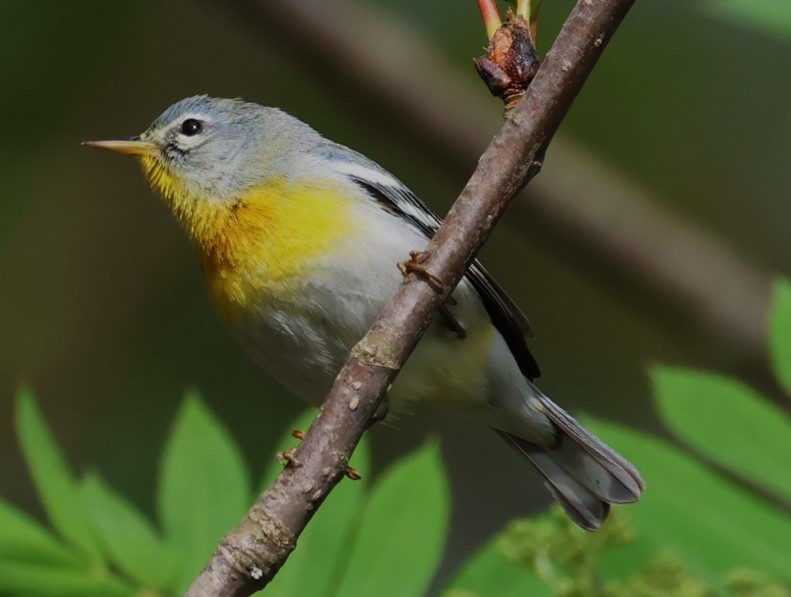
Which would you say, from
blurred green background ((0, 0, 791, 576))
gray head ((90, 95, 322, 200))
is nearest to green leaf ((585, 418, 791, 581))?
gray head ((90, 95, 322, 200))

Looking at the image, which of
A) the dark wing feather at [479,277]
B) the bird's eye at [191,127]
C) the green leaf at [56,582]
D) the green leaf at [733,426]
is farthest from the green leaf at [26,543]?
the bird's eye at [191,127]

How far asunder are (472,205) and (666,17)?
347 centimetres

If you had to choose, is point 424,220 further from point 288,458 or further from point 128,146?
point 288,458

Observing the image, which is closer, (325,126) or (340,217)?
(340,217)

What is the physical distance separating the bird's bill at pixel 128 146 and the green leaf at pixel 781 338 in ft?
6.11

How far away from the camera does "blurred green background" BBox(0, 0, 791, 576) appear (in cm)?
459

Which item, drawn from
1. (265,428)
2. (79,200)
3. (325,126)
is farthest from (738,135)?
(79,200)

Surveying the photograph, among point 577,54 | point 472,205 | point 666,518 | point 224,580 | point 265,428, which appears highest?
point 577,54

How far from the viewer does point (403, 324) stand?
1.89 metres

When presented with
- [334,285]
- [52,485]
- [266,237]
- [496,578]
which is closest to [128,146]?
[266,237]

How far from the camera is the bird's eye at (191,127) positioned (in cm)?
349

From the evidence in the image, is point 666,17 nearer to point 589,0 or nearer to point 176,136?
point 176,136

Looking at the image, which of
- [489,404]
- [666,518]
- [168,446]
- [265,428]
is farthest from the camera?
[265,428]

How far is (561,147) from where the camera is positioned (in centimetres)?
444
